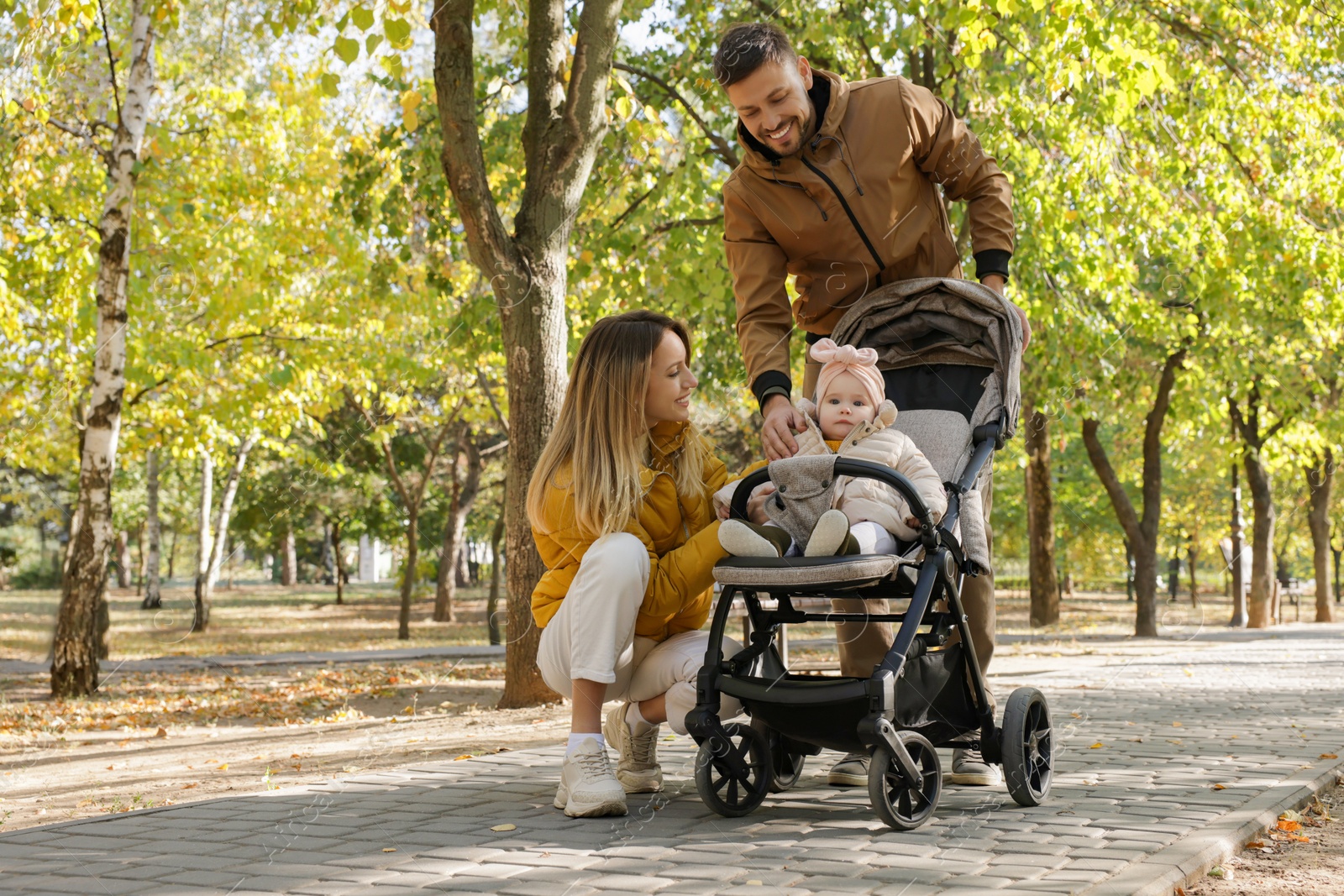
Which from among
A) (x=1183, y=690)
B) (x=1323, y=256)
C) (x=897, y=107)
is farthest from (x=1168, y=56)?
(x=897, y=107)

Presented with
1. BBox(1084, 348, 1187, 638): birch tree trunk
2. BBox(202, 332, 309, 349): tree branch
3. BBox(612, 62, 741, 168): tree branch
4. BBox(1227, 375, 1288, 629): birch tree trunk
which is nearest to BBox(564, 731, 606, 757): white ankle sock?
BBox(612, 62, 741, 168): tree branch

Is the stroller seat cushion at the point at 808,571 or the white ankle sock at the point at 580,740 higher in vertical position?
the stroller seat cushion at the point at 808,571

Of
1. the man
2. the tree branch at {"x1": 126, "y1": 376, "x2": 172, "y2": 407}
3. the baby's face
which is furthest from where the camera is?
the tree branch at {"x1": 126, "y1": 376, "x2": 172, "y2": 407}

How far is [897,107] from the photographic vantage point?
435 cm

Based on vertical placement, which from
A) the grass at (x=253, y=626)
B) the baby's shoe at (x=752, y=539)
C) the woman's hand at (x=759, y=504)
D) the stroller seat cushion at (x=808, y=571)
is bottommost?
the grass at (x=253, y=626)

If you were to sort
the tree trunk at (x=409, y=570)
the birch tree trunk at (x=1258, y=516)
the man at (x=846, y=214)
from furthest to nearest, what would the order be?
the birch tree trunk at (x=1258, y=516) → the tree trunk at (x=409, y=570) → the man at (x=846, y=214)

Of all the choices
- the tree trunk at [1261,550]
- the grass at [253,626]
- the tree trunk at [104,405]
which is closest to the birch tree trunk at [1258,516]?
the tree trunk at [1261,550]

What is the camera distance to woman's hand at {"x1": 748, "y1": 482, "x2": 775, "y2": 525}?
152 inches

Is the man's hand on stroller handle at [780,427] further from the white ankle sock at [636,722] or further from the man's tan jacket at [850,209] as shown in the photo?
the white ankle sock at [636,722]

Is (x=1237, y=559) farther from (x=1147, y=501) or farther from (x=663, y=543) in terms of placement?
(x=663, y=543)

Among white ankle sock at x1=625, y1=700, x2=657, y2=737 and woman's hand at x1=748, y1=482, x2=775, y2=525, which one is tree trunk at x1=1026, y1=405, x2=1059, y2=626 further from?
woman's hand at x1=748, y1=482, x2=775, y2=525

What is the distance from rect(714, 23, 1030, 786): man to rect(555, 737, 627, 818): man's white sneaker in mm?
977

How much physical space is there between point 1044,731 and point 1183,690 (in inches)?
232

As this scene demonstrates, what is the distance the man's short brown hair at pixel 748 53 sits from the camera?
13.2 feet
